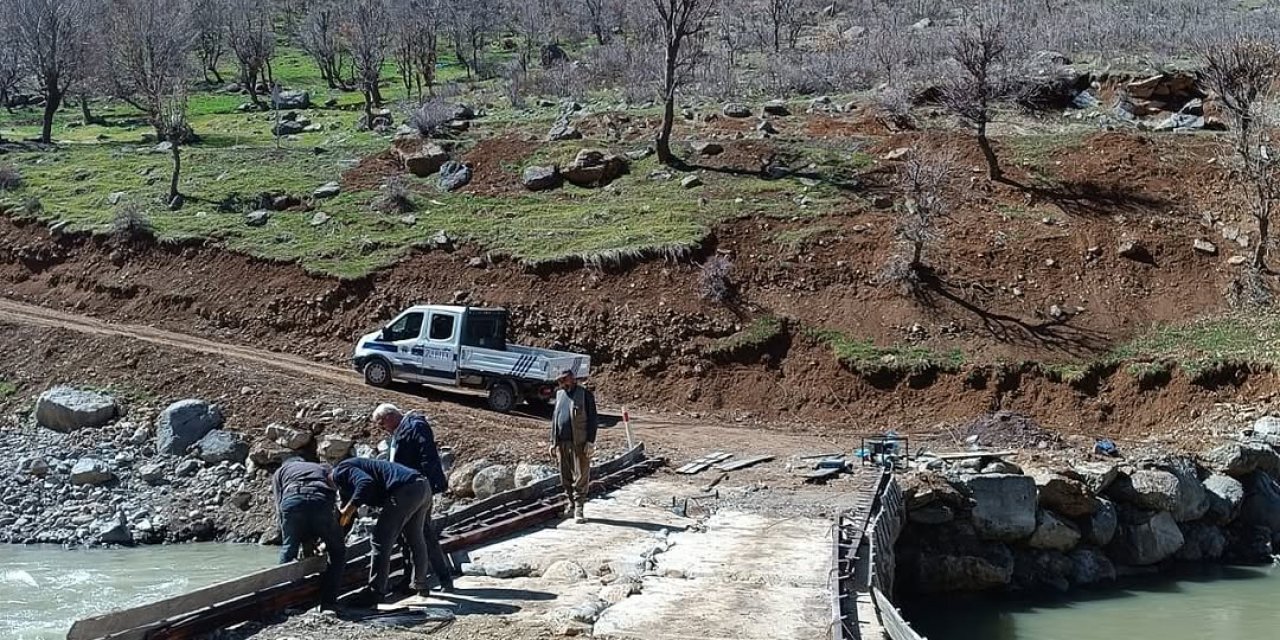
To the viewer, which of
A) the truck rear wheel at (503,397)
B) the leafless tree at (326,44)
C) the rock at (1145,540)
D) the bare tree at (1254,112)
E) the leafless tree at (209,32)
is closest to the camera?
the rock at (1145,540)

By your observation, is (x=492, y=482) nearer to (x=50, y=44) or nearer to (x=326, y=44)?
(x=50, y=44)

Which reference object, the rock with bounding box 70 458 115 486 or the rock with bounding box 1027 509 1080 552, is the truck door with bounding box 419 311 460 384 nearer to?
the rock with bounding box 70 458 115 486

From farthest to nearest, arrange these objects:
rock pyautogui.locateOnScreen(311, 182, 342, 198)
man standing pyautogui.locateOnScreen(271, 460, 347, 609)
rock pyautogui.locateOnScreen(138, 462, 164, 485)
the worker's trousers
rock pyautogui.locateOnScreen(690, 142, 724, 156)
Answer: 1. rock pyautogui.locateOnScreen(690, 142, 724, 156)
2. rock pyautogui.locateOnScreen(311, 182, 342, 198)
3. rock pyautogui.locateOnScreen(138, 462, 164, 485)
4. the worker's trousers
5. man standing pyautogui.locateOnScreen(271, 460, 347, 609)

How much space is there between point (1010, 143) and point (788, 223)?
9.22 m

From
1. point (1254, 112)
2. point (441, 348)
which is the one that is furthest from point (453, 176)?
point (1254, 112)

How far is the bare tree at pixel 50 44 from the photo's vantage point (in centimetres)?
5478

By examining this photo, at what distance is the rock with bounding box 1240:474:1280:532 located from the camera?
20891 millimetres

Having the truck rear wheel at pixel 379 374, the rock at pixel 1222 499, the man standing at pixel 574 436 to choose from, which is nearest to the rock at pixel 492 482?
the man standing at pixel 574 436

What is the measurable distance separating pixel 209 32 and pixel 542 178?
56582 mm

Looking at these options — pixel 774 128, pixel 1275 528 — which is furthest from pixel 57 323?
pixel 1275 528

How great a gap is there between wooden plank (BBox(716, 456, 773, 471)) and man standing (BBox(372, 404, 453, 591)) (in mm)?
Answer: 9143

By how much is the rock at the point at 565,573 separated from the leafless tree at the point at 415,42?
53.4 metres

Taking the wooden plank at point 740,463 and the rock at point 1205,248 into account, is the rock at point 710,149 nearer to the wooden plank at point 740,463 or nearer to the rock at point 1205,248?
the rock at point 1205,248

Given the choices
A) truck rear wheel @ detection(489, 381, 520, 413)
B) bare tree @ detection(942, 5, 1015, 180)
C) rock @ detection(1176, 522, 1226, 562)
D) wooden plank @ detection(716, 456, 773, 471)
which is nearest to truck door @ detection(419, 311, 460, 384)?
truck rear wheel @ detection(489, 381, 520, 413)
